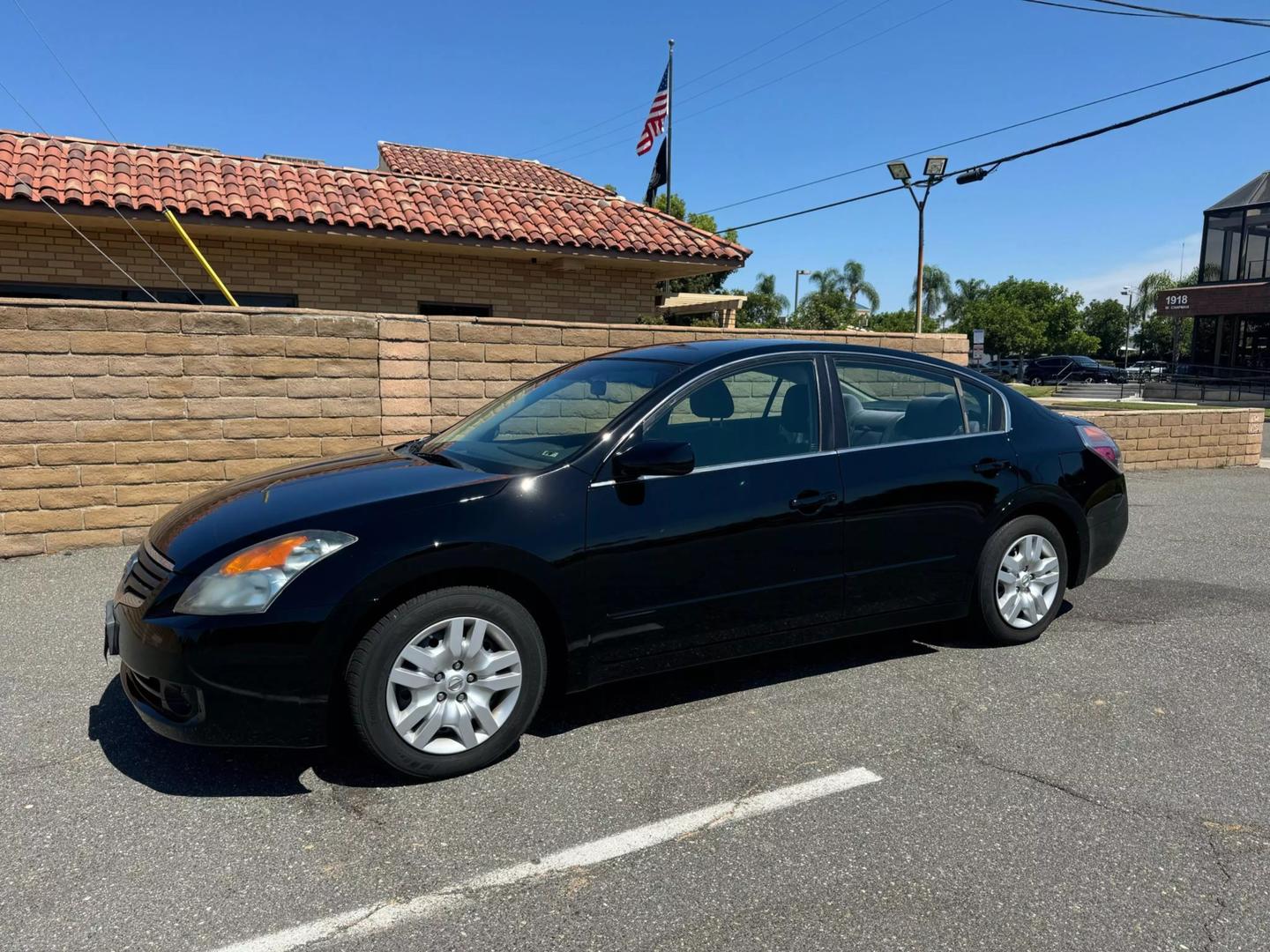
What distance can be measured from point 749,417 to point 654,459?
2.66 ft

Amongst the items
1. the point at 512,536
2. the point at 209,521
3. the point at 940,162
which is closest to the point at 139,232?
the point at 209,521

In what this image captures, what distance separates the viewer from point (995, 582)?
4.70 meters

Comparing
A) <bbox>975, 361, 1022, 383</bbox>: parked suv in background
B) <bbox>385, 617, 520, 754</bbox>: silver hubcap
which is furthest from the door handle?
<bbox>975, 361, 1022, 383</bbox>: parked suv in background

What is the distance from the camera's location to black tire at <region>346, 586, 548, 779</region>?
3.23 metres

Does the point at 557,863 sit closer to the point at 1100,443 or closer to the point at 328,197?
the point at 1100,443

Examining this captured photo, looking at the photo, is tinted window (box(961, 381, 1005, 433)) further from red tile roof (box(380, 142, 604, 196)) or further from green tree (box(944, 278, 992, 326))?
green tree (box(944, 278, 992, 326))

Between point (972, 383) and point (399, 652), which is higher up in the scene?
point (972, 383)

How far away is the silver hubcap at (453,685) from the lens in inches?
130

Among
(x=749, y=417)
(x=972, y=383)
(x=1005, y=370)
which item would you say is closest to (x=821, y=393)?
(x=749, y=417)

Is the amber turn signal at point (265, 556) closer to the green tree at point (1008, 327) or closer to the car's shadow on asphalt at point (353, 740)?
the car's shadow on asphalt at point (353, 740)

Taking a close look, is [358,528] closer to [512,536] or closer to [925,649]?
[512,536]

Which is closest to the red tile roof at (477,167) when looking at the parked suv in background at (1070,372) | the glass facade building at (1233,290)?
the glass facade building at (1233,290)

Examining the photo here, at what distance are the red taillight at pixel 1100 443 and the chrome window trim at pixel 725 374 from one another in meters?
1.74

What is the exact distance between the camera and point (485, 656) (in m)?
3.41
